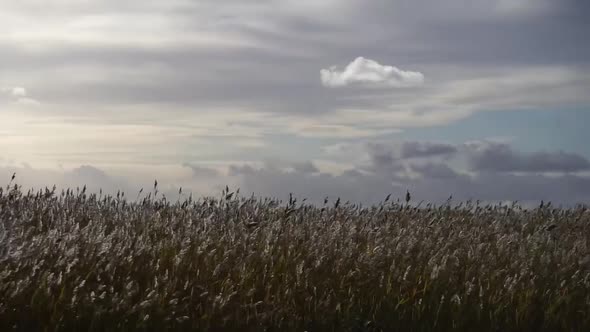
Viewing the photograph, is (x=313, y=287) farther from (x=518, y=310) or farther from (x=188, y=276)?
(x=518, y=310)

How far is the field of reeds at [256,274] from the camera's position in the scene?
5766mm

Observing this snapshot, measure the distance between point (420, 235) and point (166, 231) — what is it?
3.21m

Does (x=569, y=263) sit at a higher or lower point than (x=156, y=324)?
higher

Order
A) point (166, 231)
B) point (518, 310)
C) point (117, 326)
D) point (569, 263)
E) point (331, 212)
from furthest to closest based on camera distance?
point (331, 212) < point (569, 263) < point (166, 231) < point (518, 310) < point (117, 326)

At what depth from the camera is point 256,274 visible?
22.5ft

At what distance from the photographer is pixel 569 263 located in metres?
9.23

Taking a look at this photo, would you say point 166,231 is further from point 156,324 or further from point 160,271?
Result: point 156,324

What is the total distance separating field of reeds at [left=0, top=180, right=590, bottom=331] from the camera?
5.77m

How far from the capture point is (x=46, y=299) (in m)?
5.58

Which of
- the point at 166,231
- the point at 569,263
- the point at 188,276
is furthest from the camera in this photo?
the point at 569,263

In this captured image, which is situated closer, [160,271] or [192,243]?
[160,271]

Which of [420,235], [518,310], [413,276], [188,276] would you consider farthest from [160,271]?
[420,235]

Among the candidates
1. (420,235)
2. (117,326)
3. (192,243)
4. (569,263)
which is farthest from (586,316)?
(117,326)

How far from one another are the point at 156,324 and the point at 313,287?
149cm
